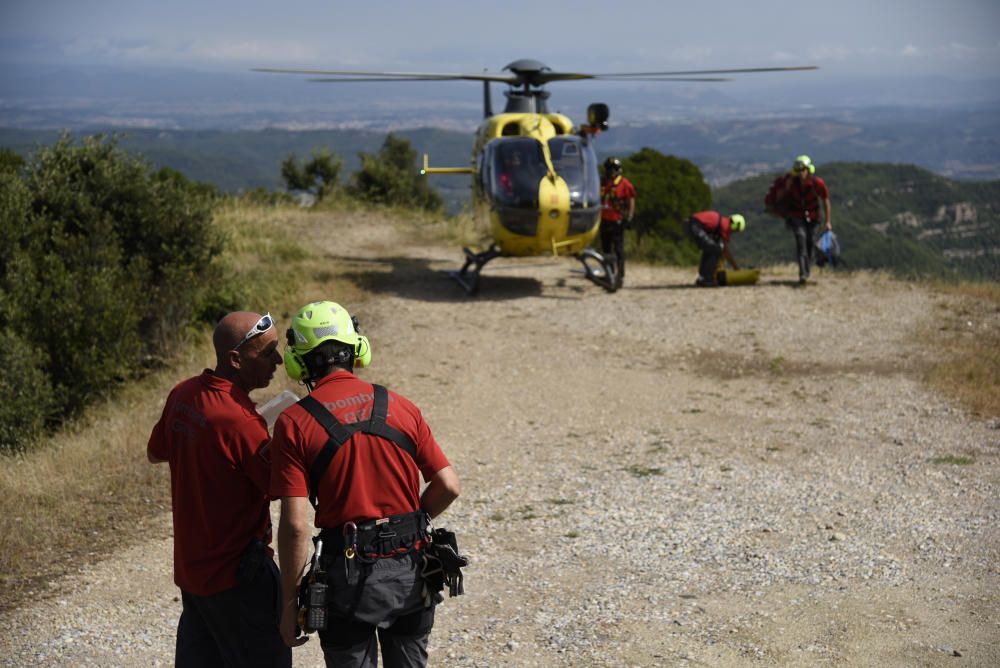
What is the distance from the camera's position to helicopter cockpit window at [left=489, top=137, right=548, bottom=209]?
15.0 meters

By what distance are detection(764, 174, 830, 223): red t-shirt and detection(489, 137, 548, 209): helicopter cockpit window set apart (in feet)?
11.8

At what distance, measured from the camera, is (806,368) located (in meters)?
12.0

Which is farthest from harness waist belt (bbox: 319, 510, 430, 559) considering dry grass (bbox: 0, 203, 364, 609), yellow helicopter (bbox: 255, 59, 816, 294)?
yellow helicopter (bbox: 255, 59, 816, 294)

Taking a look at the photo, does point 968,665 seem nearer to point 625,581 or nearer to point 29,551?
point 625,581

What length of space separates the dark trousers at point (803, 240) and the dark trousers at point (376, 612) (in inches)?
510

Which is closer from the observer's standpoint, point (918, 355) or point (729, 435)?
point (729, 435)

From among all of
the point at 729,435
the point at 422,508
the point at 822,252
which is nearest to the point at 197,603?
the point at 422,508

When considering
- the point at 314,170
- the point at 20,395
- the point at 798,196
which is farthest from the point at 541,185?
the point at 314,170

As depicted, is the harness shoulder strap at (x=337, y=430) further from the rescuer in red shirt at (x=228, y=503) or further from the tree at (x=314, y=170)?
the tree at (x=314, y=170)

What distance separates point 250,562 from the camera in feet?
12.7

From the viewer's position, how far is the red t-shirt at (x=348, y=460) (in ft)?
11.4

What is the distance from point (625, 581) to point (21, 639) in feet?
12.1

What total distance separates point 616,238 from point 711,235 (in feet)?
4.94

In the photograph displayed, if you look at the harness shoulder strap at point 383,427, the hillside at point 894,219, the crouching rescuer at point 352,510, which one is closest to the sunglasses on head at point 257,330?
the crouching rescuer at point 352,510
